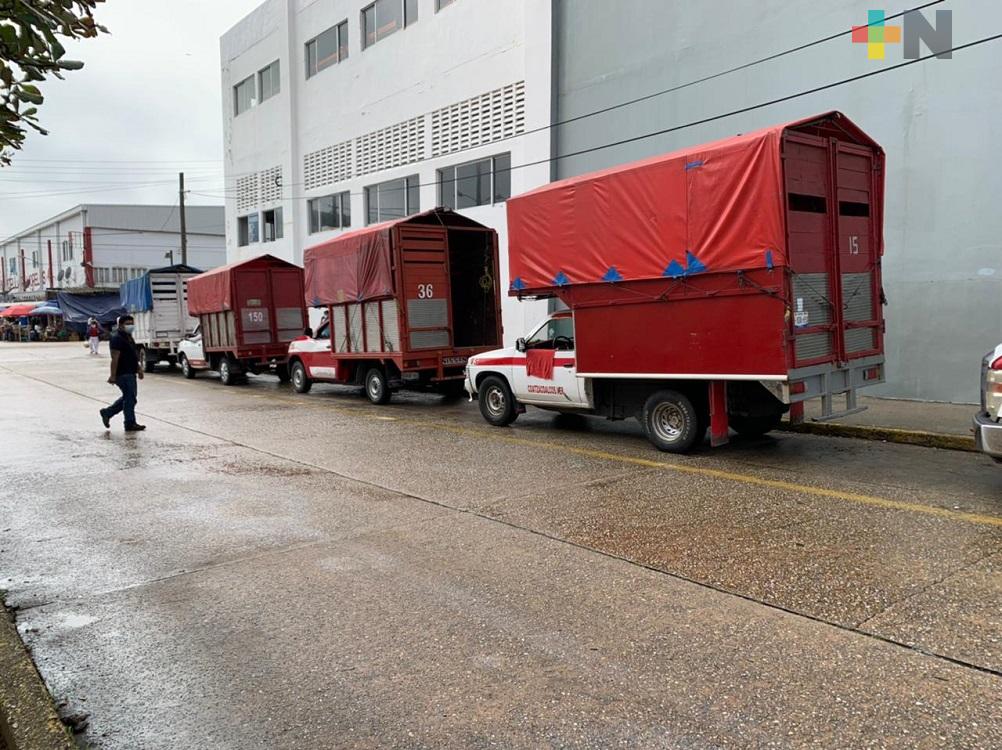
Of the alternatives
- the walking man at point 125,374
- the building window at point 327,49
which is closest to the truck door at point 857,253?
the walking man at point 125,374

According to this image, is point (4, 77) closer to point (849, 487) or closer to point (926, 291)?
point (849, 487)

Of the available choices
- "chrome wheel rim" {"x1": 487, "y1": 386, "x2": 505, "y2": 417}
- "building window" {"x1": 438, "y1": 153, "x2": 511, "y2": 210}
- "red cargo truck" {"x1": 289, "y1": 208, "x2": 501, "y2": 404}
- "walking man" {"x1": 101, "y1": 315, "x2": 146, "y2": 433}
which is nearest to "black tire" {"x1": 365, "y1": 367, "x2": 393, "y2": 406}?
"red cargo truck" {"x1": 289, "y1": 208, "x2": 501, "y2": 404}

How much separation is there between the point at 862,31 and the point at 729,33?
98.9 inches

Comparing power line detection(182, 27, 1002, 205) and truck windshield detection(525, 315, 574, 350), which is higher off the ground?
power line detection(182, 27, 1002, 205)

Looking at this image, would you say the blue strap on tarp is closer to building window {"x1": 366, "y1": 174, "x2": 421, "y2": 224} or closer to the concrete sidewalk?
the concrete sidewalk

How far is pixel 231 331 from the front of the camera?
2052 centimetres

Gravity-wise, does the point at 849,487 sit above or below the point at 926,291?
below

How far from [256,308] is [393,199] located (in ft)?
20.1

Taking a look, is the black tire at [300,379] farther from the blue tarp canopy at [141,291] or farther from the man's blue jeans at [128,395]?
the blue tarp canopy at [141,291]

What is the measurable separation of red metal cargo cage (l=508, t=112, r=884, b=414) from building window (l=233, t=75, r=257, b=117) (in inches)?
1056

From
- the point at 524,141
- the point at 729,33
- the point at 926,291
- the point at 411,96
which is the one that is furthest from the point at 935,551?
the point at 411,96

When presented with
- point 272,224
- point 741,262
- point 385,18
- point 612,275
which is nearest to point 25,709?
point 741,262

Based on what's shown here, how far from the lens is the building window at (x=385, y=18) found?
75.6 feet

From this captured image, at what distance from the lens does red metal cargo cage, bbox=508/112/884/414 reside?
7.98 m
